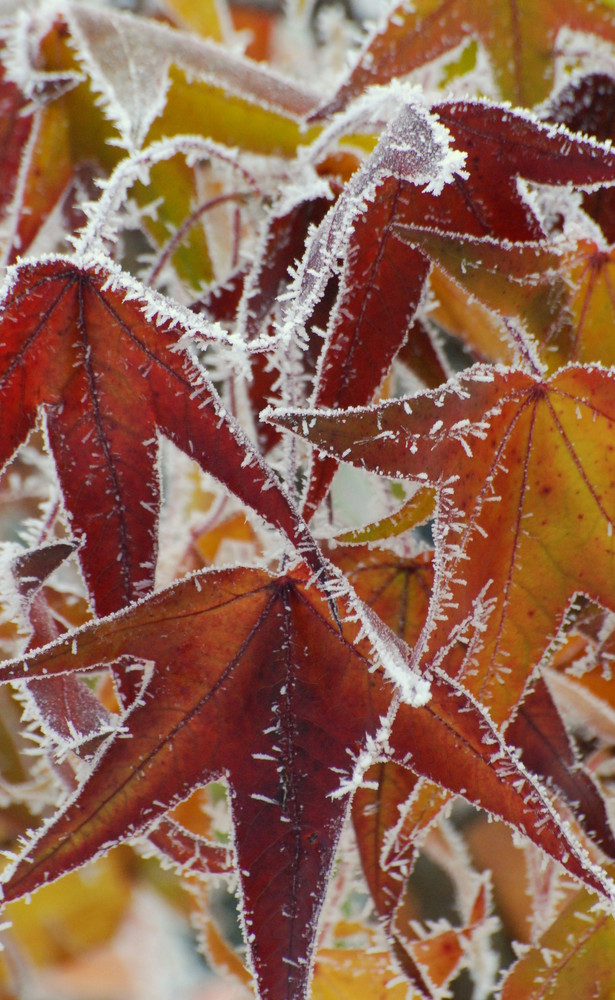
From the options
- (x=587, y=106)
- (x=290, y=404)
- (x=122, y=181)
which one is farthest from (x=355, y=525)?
(x=587, y=106)

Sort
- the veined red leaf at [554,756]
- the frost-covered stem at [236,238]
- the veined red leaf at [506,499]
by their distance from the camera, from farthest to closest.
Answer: the frost-covered stem at [236,238] < the veined red leaf at [554,756] < the veined red leaf at [506,499]

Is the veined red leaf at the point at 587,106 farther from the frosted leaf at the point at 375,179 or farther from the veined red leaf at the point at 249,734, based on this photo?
the veined red leaf at the point at 249,734

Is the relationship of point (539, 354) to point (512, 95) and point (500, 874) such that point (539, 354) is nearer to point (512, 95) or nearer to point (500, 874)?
point (512, 95)

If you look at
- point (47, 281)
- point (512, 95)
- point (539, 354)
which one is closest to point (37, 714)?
point (47, 281)

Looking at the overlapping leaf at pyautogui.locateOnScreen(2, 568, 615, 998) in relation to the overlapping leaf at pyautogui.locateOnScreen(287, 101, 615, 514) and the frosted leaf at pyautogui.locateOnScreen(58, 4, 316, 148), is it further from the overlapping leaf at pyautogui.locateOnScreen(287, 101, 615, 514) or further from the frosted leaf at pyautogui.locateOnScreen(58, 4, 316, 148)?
the frosted leaf at pyautogui.locateOnScreen(58, 4, 316, 148)

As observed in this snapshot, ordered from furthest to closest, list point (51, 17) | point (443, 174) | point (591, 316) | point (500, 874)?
point (500, 874) < point (51, 17) < point (591, 316) < point (443, 174)

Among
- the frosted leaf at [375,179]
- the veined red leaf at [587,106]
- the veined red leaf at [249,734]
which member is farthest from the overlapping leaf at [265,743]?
the veined red leaf at [587,106]

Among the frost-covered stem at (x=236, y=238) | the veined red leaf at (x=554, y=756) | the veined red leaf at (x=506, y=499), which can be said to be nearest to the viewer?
the veined red leaf at (x=506, y=499)
